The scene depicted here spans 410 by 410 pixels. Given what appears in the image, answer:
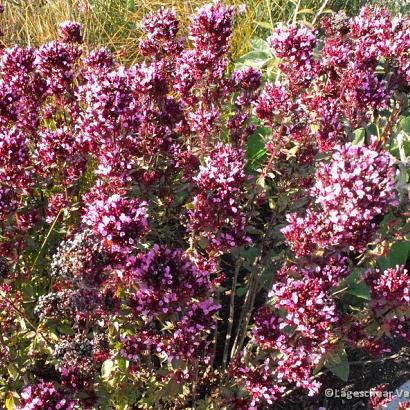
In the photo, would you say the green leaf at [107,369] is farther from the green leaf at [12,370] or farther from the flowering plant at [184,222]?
the green leaf at [12,370]

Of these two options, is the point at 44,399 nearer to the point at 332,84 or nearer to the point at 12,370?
the point at 12,370

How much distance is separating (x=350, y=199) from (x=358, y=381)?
1.44m

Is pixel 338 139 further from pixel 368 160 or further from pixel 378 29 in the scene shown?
pixel 368 160

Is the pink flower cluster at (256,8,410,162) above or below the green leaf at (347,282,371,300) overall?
above

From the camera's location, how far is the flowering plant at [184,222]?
5.72ft

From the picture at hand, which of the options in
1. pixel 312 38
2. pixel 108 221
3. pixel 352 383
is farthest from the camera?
pixel 352 383

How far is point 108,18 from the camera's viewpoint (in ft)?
18.1

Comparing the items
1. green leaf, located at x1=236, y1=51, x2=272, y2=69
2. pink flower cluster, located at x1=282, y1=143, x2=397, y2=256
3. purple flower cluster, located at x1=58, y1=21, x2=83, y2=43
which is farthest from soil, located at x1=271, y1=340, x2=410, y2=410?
green leaf, located at x1=236, y1=51, x2=272, y2=69

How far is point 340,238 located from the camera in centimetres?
178

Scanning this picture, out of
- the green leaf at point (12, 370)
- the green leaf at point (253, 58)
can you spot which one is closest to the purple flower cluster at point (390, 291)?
the green leaf at point (12, 370)

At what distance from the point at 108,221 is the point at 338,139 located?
1.18 meters

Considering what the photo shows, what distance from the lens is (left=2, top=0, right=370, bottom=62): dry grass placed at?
483cm

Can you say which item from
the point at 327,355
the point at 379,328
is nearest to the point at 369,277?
the point at 379,328

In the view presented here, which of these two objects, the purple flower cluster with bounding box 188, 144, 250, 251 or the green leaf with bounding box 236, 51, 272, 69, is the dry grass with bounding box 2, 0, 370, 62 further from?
the purple flower cluster with bounding box 188, 144, 250, 251
